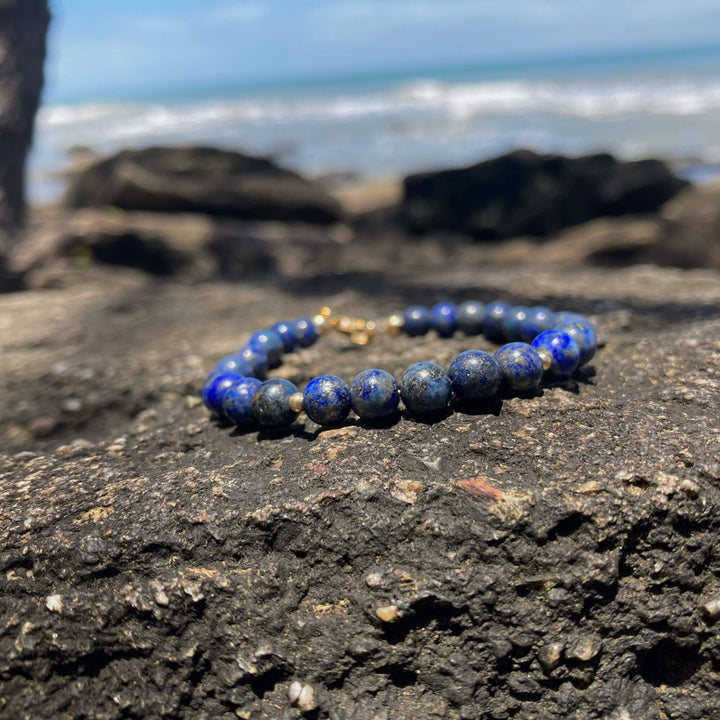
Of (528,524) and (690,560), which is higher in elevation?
(528,524)

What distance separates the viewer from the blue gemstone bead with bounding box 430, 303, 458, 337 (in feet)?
9.48

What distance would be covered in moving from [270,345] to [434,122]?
19957 millimetres

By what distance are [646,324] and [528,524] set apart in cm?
158

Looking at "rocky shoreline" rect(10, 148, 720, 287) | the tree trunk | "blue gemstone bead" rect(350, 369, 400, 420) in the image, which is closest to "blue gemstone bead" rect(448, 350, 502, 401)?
"blue gemstone bead" rect(350, 369, 400, 420)

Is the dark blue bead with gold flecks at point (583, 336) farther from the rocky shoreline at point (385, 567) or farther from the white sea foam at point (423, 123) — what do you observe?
the white sea foam at point (423, 123)

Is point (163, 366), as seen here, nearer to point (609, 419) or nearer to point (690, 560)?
point (609, 419)

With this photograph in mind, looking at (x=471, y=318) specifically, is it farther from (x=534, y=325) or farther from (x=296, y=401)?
(x=296, y=401)

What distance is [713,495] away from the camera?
1.73 metres

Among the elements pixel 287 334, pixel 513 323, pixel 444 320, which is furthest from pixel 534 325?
pixel 287 334

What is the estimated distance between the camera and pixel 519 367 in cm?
207

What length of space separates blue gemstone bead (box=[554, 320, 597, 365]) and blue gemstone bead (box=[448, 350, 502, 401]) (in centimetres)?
42

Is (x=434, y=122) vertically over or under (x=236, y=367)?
over

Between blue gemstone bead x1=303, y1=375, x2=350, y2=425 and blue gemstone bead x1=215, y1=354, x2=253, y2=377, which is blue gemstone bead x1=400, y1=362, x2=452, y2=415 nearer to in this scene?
blue gemstone bead x1=303, y1=375, x2=350, y2=425

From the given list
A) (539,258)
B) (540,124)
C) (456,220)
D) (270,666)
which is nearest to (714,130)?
(540,124)
